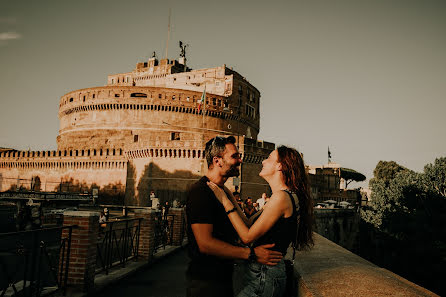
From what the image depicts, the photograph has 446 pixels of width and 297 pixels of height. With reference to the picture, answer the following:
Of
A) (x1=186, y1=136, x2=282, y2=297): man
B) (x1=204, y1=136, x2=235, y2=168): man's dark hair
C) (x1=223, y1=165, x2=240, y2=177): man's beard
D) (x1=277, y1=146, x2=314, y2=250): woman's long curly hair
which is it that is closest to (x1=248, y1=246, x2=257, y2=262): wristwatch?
(x1=186, y1=136, x2=282, y2=297): man

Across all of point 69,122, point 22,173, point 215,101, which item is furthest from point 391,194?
point 22,173

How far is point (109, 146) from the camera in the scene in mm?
45500

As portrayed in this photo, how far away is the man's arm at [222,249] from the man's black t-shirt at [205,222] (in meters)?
0.06

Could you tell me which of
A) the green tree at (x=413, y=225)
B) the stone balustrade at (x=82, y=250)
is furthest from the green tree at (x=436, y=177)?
the stone balustrade at (x=82, y=250)

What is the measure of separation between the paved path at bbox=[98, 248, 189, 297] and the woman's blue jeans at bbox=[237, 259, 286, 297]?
11.8 feet

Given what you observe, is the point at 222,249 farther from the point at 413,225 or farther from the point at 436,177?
the point at 436,177

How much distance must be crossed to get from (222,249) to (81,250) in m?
3.87

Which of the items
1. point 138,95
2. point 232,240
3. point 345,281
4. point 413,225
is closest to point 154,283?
point 345,281

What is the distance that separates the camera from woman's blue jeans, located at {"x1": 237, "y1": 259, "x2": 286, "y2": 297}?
2.55 metres

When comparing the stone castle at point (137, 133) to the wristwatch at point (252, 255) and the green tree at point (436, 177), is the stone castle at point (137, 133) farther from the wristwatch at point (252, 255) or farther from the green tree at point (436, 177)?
the wristwatch at point (252, 255)

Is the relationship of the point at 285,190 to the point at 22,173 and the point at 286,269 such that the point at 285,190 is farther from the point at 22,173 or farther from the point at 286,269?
the point at 22,173

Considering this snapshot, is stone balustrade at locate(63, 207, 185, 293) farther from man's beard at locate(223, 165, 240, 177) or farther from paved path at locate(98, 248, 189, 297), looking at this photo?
man's beard at locate(223, 165, 240, 177)

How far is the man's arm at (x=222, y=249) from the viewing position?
2461 mm

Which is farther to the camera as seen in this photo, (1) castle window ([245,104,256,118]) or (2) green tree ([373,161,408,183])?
(2) green tree ([373,161,408,183])
